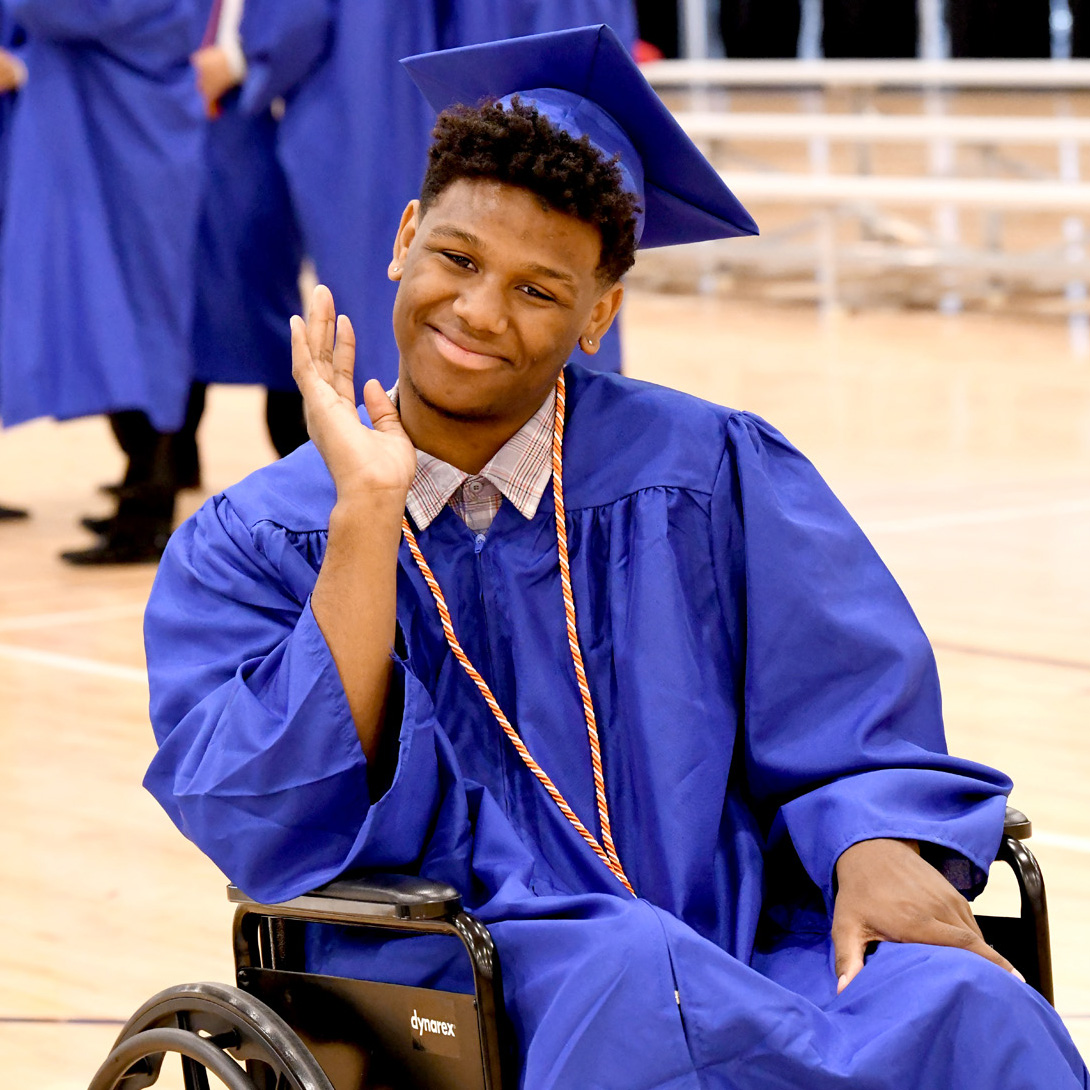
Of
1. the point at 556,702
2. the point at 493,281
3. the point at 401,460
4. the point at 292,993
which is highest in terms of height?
the point at 493,281

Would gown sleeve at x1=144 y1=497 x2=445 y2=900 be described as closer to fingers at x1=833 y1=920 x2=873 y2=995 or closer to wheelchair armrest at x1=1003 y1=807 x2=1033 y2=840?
fingers at x1=833 y1=920 x2=873 y2=995

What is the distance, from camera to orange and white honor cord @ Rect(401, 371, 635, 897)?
194 centimetres

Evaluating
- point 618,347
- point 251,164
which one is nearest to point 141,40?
point 251,164

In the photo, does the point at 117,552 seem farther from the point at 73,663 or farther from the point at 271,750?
the point at 271,750

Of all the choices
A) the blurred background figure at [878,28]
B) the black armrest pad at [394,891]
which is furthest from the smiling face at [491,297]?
the blurred background figure at [878,28]

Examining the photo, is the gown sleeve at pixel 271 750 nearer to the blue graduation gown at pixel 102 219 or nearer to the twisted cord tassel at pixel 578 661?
the twisted cord tassel at pixel 578 661

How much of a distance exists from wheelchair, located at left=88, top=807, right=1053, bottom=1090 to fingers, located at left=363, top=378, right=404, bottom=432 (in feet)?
1.46

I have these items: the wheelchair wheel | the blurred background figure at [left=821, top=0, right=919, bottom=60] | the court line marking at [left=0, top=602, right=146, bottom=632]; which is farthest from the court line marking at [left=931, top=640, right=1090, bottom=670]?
the blurred background figure at [left=821, top=0, right=919, bottom=60]

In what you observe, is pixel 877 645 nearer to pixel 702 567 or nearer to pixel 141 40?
pixel 702 567

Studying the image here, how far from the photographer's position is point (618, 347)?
5.28 metres

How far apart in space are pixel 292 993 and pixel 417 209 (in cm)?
78

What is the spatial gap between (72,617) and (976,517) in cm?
244

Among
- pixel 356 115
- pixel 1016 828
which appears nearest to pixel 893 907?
pixel 1016 828

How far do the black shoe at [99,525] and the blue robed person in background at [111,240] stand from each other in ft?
0.13
